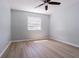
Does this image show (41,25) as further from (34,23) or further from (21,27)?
(21,27)

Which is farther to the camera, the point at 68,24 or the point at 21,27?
the point at 21,27

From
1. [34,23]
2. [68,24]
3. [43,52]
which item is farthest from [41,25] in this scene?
[43,52]

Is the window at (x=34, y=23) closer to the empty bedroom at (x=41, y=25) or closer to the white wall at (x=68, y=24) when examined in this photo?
the empty bedroom at (x=41, y=25)

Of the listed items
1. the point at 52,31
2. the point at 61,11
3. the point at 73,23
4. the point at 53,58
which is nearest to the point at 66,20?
the point at 73,23

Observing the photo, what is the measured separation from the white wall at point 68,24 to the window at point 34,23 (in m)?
1.53

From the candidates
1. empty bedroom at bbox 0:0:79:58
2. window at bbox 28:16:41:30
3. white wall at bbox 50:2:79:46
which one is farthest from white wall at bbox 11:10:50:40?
white wall at bbox 50:2:79:46

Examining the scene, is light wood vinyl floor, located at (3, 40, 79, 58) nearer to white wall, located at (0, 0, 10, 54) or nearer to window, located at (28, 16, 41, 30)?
white wall, located at (0, 0, 10, 54)

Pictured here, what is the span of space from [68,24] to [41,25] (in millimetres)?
2485

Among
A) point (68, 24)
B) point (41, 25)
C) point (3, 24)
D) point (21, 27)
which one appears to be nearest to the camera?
point (3, 24)

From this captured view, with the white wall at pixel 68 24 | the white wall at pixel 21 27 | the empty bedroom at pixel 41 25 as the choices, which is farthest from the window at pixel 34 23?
the white wall at pixel 68 24

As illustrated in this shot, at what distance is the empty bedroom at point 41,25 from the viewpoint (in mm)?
3387

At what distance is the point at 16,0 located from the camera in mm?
3119

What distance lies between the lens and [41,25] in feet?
19.0

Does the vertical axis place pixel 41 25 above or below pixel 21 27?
above
